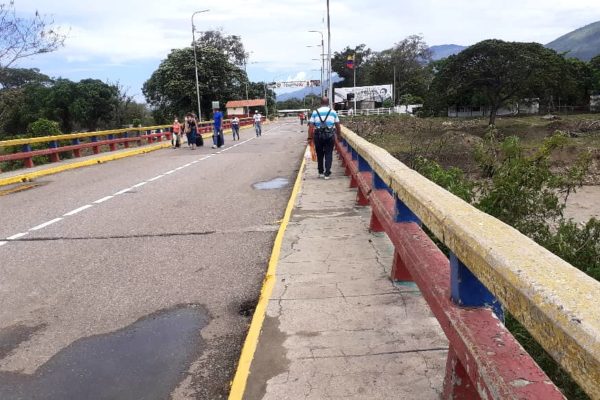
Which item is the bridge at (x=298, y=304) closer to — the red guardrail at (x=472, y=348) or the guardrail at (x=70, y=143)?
the red guardrail at (x=472, y=348)

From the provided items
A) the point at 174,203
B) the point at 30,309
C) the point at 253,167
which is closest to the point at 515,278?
the point at 30,309

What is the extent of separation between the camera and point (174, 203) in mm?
9641

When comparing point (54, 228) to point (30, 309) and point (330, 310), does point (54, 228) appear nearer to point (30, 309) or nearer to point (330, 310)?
point (30, 309)

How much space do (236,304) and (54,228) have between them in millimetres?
4443

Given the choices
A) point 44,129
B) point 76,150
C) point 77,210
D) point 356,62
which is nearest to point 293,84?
point 356,62

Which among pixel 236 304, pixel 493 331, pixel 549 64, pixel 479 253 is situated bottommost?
pixel 236 304

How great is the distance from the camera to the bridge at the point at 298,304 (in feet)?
6.08

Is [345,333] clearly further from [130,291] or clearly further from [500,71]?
[500,71]

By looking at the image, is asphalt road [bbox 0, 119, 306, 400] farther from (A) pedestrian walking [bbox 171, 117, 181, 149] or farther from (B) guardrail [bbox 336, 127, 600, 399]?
(A) pedestrian walking [bbox 171, 117, 181, 149]

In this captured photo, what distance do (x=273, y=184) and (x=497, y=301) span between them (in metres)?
9.79

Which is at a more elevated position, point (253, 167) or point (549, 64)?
point (549, 64)

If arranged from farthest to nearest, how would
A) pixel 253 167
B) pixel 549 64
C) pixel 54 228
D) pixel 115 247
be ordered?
1. pixel 549 64
2. pixel 253 167
3. pixel 54 228
4. pixel 115 247

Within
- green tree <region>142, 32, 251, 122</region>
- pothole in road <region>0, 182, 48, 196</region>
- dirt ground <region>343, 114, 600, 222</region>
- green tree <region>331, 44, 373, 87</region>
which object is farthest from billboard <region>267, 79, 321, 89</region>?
pothole in road <region>0, 182, 48, 196</region>

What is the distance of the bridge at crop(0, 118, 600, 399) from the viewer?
1853mm
